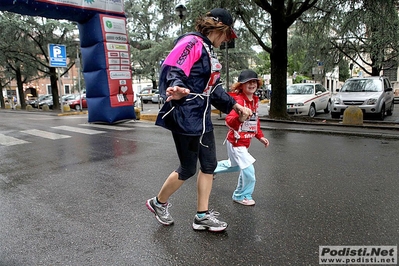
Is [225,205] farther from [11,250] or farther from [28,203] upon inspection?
[28,203]

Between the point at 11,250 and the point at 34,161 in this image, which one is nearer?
the point at 11,250

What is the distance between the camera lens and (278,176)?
4.75 metres

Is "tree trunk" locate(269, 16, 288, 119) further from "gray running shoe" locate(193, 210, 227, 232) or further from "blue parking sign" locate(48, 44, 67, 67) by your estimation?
"blue parking sign" locate(48, 44, 67, 67)

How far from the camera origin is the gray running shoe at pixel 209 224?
2.94 meters

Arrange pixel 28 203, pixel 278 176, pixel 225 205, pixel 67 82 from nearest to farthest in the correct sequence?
pixel 225 205 < pixel 28 203 < pixel 278 176 < pixel 67 82

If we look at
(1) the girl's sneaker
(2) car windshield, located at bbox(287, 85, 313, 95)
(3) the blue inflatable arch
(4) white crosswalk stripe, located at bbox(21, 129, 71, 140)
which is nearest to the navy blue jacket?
(1) the girl's sneaker

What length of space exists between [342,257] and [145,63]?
92.2 ft

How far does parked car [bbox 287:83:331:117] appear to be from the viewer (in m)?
13.5

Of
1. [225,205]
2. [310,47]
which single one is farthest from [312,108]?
[225,205]

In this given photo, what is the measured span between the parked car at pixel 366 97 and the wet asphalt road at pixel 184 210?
5.79 metres

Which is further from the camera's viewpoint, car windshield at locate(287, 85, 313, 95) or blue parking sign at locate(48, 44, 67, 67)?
blue parking sign at locate(48, 44, 67, 67)

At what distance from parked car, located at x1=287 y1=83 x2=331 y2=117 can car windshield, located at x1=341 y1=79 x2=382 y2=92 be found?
146cm

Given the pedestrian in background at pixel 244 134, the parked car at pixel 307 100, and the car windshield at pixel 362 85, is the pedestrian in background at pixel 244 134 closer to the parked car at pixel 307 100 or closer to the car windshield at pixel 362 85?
the parked car at pixel 307 100

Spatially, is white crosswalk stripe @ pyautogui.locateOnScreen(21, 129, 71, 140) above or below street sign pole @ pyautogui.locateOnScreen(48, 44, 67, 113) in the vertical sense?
below
